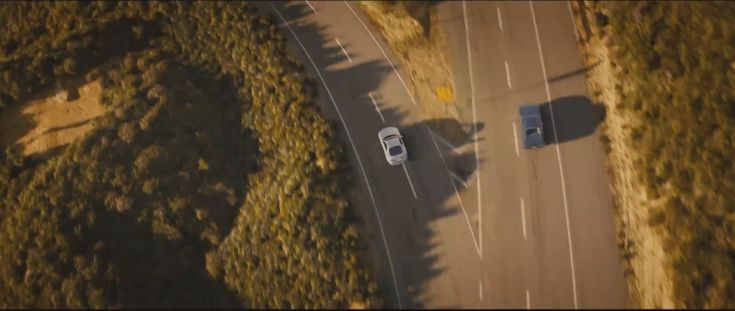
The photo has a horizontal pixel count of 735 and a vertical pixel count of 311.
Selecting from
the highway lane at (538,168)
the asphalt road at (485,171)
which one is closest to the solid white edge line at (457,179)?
the asphalt road at (485,171)

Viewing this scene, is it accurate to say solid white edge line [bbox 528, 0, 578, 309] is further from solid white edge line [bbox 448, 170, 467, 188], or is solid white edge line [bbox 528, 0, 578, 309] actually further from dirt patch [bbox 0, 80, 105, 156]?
dirt patch [bbox 0, 80, 105, 156]

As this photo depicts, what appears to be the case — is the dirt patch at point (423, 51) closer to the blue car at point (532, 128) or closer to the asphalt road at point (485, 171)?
the asphalt road at point (485, 171)

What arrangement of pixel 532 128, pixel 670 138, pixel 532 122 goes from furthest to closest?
1. pixel 532 122
2. pixel 532 128
3. pixel 670 138

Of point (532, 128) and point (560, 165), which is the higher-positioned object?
point (532, 128)

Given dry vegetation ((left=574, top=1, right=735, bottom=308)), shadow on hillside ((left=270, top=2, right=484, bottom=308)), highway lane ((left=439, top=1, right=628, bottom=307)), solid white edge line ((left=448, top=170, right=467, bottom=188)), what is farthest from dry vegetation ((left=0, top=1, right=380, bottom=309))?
dry vegetation ((left=574, top=1, right=735, bottom=308))

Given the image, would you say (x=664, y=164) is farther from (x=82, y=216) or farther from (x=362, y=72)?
(x=82, y=216)

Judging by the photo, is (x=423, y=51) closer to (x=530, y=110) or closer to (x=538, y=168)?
(x=530, y=110)

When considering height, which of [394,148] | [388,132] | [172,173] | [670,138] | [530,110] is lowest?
[172,173]

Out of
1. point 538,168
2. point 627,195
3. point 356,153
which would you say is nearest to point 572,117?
point 538,168
